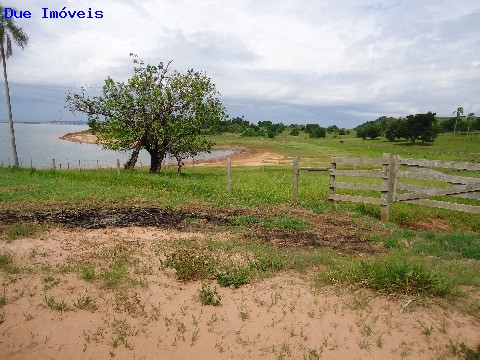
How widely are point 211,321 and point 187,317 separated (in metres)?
0.42

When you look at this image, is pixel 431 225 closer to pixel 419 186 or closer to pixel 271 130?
pixel 419 186

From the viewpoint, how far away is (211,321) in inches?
216

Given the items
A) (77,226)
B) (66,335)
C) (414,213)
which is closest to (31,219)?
(77,226)

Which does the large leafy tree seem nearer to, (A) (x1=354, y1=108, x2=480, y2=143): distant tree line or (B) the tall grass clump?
(B) the tall grass clump

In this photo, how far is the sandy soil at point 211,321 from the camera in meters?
4.87

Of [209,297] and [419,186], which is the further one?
[419,186]

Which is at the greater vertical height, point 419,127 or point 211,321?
point 419,127

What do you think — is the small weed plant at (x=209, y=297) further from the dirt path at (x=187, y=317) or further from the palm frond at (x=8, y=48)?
the palm frond at (x=8, y=48)

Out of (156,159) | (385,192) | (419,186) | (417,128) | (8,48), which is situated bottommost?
(156,159)

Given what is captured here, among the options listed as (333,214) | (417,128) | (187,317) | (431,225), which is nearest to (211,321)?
(187,317)

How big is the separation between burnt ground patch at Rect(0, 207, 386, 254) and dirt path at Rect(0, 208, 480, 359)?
222 cm

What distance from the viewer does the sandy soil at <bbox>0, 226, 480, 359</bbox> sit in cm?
487

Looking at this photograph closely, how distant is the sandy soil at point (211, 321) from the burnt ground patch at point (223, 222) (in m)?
2.36

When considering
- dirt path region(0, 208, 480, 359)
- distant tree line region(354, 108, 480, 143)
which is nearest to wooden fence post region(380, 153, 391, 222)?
dirt path region(0, 208, 480, 359)
